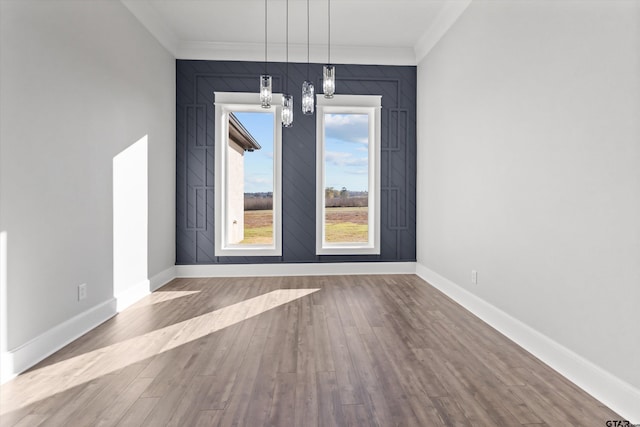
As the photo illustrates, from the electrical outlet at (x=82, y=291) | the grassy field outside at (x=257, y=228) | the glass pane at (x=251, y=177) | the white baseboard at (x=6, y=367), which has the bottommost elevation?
the white baseboard at (x=6, y=367)

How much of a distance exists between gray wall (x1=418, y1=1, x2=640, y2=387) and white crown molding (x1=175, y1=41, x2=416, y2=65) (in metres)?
1.24

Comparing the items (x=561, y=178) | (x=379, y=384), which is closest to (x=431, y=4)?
(x=561, y=178)

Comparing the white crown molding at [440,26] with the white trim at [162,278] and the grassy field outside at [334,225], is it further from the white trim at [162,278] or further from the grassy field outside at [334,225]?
the white trim at [162,278]

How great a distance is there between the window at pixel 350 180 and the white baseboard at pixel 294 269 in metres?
0.20

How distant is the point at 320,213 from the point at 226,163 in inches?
59.7

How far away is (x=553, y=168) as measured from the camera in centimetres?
246

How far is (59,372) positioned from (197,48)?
4.25 meters

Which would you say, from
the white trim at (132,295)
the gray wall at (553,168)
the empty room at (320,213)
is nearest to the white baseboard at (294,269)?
the empty room at (320,213)

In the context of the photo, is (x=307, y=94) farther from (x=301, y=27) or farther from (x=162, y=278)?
(x=162, y=278)

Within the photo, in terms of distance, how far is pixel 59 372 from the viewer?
2336 millimetres

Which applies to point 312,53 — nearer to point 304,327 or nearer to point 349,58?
point 349,58

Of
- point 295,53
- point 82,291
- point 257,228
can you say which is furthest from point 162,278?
point 295,53

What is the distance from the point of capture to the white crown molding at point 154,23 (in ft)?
12.6

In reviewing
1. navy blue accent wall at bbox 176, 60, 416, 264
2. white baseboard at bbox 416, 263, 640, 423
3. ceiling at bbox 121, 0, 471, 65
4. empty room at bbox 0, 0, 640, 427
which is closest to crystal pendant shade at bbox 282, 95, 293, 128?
empty room at bbox 0, 0, 640, 427
